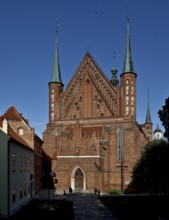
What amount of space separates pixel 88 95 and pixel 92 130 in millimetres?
6964

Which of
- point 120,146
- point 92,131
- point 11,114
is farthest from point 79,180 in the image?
point 11,114

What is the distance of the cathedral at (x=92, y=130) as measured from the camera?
52.8 meters

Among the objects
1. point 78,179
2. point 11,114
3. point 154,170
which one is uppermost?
point 11,114

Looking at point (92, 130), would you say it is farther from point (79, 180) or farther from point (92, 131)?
point (79, 180)

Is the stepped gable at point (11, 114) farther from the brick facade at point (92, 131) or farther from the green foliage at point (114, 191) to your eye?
the green foliage at point (114, 191)

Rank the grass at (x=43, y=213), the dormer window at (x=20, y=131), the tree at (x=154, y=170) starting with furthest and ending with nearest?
the dormer window at (x=20, y=131), the tree at (x=154, y=170), the grass at (x=43, y=213)

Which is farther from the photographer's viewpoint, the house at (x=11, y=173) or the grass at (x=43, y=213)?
the house at (x=11, y=173)

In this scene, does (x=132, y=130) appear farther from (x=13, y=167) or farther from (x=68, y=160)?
(x=13, y=167)

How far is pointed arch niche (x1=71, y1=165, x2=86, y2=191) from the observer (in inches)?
2062

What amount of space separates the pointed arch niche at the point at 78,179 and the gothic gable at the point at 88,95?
10.6 metres

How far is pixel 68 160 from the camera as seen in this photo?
5328 cm

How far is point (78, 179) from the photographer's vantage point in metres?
52.8

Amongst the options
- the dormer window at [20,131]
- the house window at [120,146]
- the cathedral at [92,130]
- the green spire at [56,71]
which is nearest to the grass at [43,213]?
the dormer window at [20,131]

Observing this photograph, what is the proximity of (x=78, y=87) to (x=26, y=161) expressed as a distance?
25513 millimetres
